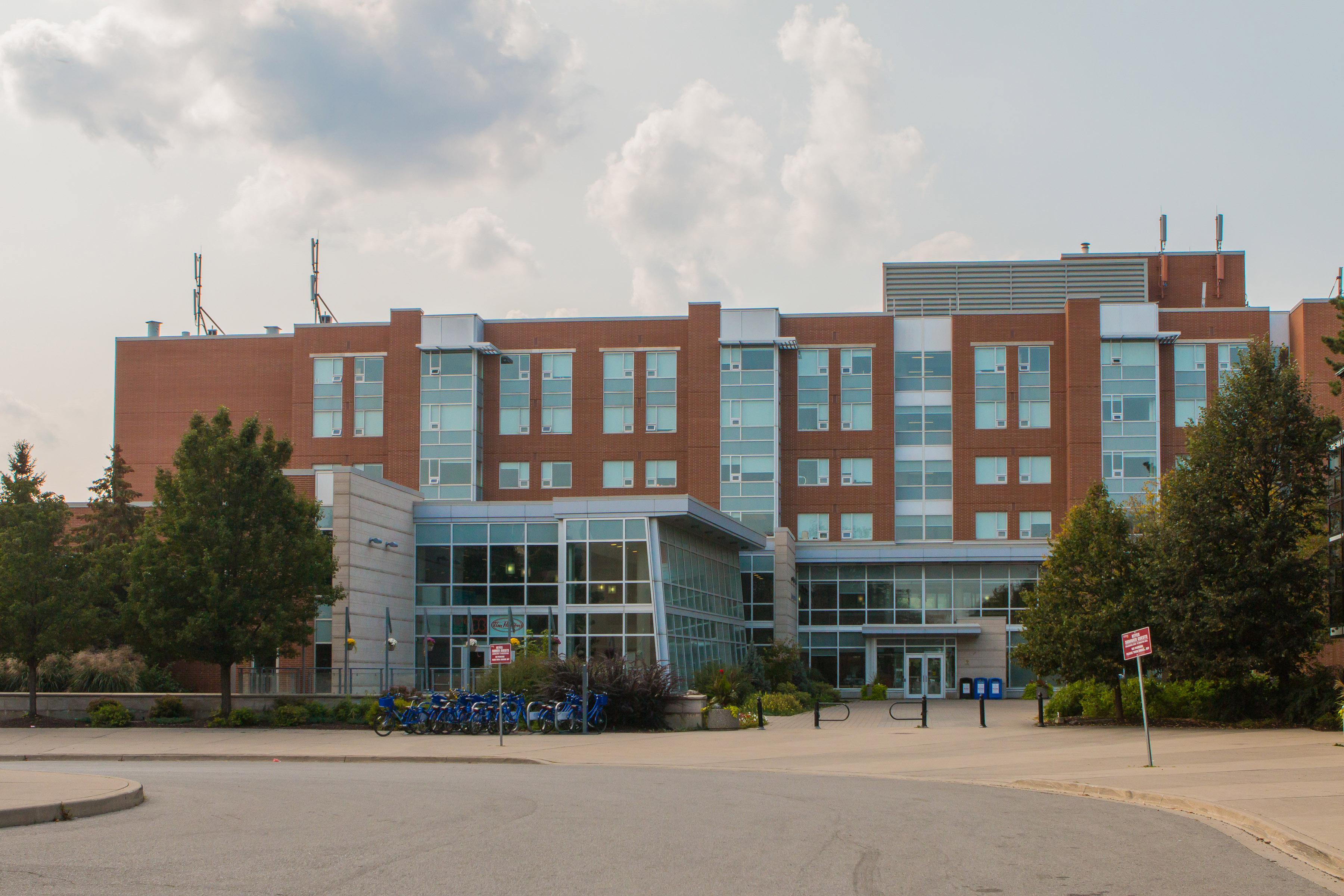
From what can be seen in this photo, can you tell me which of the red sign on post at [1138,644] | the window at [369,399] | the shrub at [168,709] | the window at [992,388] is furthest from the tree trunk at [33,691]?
the window at [992,388]

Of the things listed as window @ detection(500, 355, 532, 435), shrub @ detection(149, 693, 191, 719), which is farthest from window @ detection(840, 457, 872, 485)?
shrub @ detection(149, 693, 191, 719)

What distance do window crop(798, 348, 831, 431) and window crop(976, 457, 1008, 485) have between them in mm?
7868

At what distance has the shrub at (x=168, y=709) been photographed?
109 feet

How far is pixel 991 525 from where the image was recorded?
2499 inches

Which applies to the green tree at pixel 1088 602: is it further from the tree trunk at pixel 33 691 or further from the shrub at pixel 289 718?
the tree trunk at pixel 33 691

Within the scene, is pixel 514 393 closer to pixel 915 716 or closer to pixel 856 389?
pixel 856 389

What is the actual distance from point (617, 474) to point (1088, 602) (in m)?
35.0

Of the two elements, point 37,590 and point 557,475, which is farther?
point 557,475

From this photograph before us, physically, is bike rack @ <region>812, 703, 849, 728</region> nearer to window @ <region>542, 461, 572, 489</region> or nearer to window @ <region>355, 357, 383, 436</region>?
window @ <region>542, 461, 572, 489</region>

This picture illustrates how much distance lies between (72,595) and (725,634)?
23.8 m

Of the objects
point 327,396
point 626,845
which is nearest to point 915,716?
point 626,845

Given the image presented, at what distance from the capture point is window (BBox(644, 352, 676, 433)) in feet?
212

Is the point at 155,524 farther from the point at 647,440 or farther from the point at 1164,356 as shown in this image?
the point at 1164,356

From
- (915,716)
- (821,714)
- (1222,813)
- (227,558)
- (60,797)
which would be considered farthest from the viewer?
(821,714)
